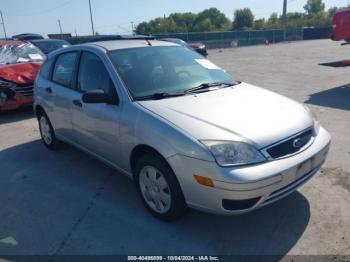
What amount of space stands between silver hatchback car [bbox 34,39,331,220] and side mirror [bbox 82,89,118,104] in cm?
1

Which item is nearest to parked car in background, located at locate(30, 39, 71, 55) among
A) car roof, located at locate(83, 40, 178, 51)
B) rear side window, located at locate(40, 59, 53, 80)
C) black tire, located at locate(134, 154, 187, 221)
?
rear side window, located at locate(40, 59, 53, 80)

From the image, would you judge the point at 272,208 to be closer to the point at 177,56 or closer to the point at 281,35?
the point at 177,56

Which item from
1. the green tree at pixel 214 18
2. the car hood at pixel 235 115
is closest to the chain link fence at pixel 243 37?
the car hood at pixel 235 115

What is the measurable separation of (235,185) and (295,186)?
27.4 inches

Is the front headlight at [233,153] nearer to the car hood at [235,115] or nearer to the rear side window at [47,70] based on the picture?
the car hood at [235,115]

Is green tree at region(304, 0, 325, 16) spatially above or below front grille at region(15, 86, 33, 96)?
above

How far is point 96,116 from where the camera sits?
3869mm

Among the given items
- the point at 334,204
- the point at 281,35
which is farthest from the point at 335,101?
the point at 281,35

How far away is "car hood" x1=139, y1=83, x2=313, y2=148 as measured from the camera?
2.90 meters

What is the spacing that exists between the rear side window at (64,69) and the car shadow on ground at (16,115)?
3.40 m

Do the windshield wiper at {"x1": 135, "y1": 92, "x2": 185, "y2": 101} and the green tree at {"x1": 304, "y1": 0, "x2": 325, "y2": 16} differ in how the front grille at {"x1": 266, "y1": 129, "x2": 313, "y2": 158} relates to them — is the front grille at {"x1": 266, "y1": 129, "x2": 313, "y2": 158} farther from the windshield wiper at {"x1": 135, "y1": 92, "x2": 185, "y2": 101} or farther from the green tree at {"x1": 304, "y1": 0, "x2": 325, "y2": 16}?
the green tree at {"x1": 304, "y1": 0, "x2": 325, "y2": 16}

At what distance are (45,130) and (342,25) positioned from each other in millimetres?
7967

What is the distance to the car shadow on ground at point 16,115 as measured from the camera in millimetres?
7877

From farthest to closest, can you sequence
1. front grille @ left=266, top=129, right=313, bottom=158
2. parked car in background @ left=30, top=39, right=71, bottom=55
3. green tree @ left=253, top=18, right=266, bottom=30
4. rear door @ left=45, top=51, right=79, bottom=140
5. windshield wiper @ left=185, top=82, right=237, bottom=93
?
green tree @ left=253, top=18, right=266, bottom=30 → parked car in background @ left=30, top=39, right=71, bottom=55 → rear door @ left=45, top=51, right=79, bottom=140 → windshield wiper @ left=185, top=82, right=237, bottom=93 → front grille @ left=266, top=129, right=313, bottom=158
